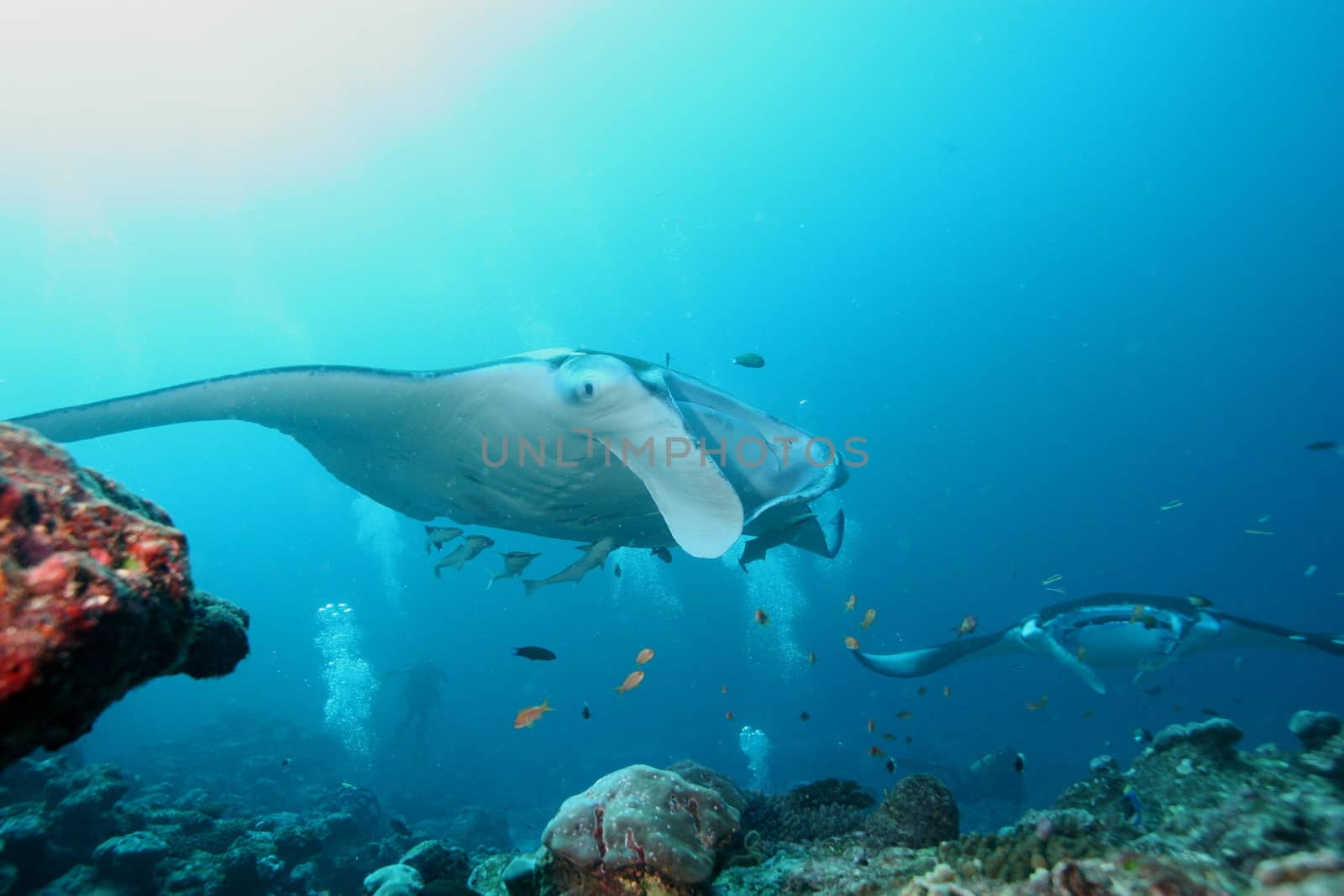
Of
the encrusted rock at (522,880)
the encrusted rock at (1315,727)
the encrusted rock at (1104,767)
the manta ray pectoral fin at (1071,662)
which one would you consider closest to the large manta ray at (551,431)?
the encrusted rock at (522,880)

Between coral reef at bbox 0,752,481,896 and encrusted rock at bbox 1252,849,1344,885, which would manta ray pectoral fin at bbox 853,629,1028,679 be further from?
encrusted rock at bbox 1252,849,1344,885

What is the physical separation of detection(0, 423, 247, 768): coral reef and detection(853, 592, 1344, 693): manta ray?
843 centimetres

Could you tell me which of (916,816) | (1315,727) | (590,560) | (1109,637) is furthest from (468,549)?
(1109,637)

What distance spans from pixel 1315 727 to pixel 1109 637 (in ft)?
19.2

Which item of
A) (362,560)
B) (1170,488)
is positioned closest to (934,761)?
(1170,488)

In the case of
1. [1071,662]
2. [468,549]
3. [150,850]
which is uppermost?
[468,549]

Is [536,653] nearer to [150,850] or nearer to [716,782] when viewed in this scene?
[716,782]

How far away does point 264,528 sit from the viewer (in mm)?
68688

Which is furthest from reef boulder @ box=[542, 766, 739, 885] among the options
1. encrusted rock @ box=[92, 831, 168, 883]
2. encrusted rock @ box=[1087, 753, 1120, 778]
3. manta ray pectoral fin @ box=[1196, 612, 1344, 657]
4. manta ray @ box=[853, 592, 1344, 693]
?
manta ray pectoral fin @ box=[1196, 612, 1344, 657]

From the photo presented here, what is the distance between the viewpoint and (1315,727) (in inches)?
159

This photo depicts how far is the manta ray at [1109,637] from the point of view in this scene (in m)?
8.91

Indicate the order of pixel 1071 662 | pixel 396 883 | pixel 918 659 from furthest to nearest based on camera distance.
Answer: pixel 918 659, pixel 1071 662, pixel 396 883

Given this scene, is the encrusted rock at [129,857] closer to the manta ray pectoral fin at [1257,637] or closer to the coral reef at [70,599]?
the coral reef at [70,599]

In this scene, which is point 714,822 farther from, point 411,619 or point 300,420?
point 411,619
